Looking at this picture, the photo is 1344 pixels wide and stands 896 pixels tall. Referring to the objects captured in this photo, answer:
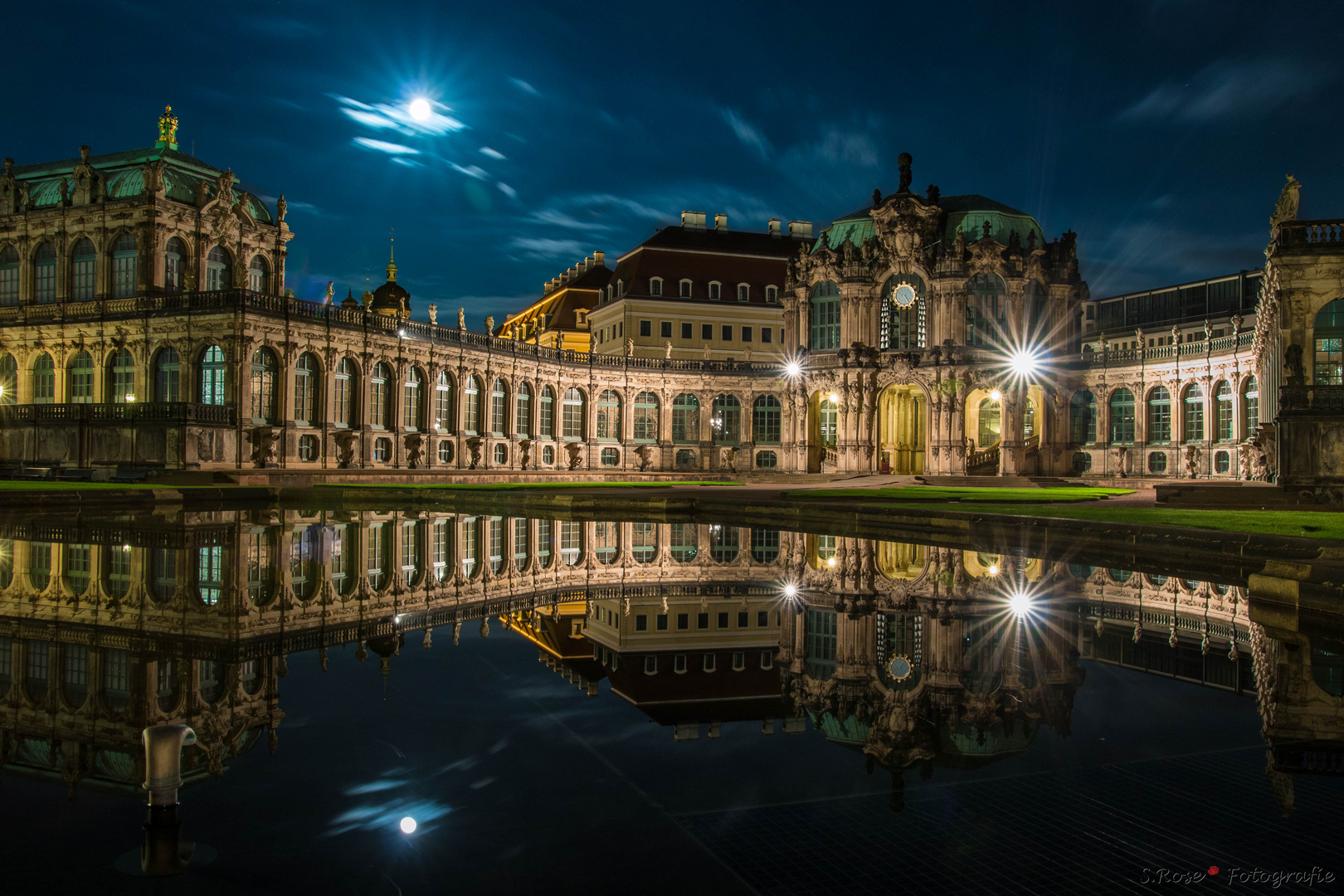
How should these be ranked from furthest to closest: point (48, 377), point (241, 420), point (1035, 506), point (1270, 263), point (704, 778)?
1. point (48, 377)
2. point (241, 420)
3. point (1270, 263)
4. point (1035, 506)
5. point (704, 778)

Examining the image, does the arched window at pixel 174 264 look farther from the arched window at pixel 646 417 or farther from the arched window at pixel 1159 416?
the arched window at pixel 1159 416

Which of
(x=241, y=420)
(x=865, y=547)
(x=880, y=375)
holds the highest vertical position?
(x=880, y=375)

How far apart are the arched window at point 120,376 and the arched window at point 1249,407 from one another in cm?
6524

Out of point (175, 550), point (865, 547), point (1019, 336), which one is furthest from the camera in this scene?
point (1019, 336)

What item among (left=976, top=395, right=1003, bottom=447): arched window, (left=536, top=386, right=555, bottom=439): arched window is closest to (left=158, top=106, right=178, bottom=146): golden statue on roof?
(left=536, top=386, right=555, bottom=439): arched window

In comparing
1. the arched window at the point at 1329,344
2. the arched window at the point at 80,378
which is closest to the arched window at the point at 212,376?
the arched window at the point at 80,378

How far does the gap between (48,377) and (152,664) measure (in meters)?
58.4

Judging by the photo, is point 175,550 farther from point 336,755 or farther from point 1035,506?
point 1035,506

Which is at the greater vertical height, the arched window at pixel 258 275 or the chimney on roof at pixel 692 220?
the chimney on roof at pixel 692 220

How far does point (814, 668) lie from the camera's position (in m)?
8.28

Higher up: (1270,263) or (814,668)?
(1270,263)

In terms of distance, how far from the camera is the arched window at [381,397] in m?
57.4

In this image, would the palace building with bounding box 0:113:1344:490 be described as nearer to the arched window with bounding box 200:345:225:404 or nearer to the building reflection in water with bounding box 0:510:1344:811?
the arched window with bounding box 200:345:225:404

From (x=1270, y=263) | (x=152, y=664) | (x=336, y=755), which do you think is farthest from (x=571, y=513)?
(x=1270, y=263)
